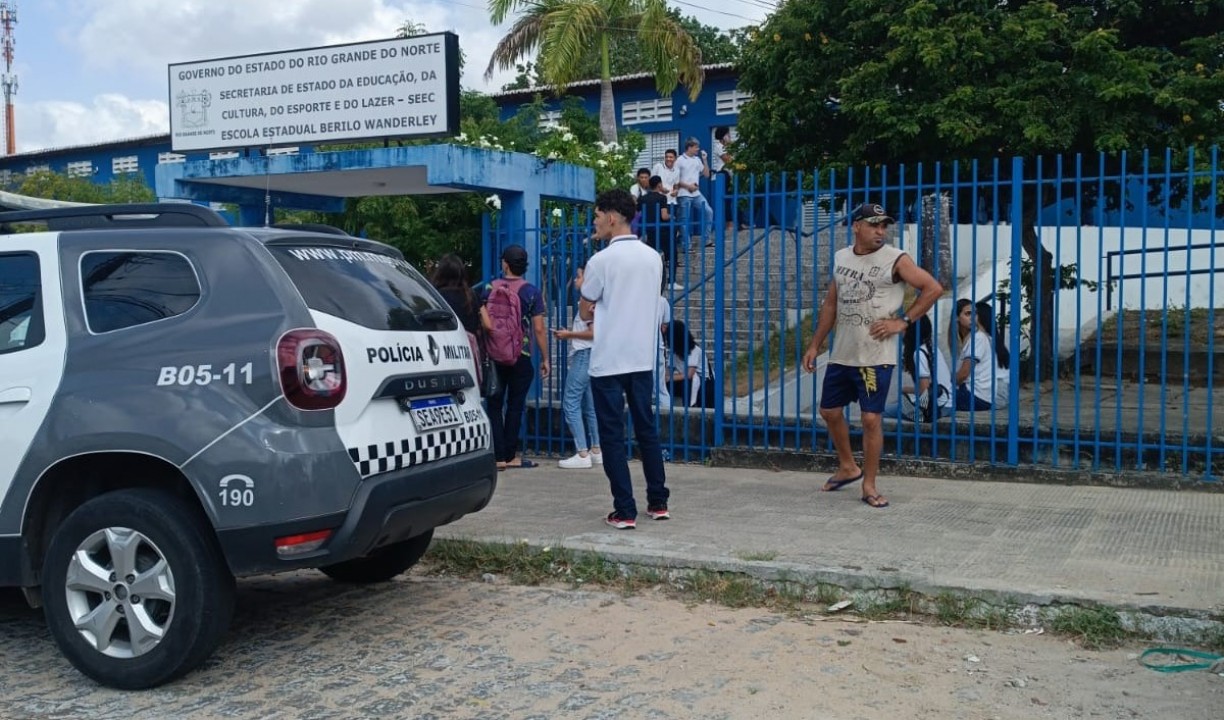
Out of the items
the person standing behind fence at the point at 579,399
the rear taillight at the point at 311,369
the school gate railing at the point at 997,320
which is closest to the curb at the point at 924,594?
the rear taillight at the point at 311,369

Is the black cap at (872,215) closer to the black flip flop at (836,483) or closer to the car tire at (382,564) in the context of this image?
the black flip flop at (836,483)

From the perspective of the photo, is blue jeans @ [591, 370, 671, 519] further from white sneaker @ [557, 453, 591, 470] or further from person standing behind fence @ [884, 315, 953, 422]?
person standing behind fence @ [884, 315, 953, 422]

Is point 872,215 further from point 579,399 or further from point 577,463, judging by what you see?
point 577,463

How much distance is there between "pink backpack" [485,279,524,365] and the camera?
8.06m

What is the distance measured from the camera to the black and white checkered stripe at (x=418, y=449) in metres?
4.18

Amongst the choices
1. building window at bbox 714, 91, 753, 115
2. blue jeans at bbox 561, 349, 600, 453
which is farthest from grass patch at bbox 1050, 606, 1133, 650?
building window at bbox 714, 91, 753, 115

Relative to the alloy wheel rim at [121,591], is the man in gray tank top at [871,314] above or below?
above

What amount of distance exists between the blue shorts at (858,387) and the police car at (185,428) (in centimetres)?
296

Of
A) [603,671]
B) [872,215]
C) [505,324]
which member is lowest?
[603,671]

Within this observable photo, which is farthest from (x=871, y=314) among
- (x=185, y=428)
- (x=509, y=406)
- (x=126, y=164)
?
(x=126, y=164)

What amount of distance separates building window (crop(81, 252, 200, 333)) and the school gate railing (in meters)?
4.30

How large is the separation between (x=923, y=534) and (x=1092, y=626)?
4.45ft

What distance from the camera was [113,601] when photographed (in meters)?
4.11

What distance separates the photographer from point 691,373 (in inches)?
347
